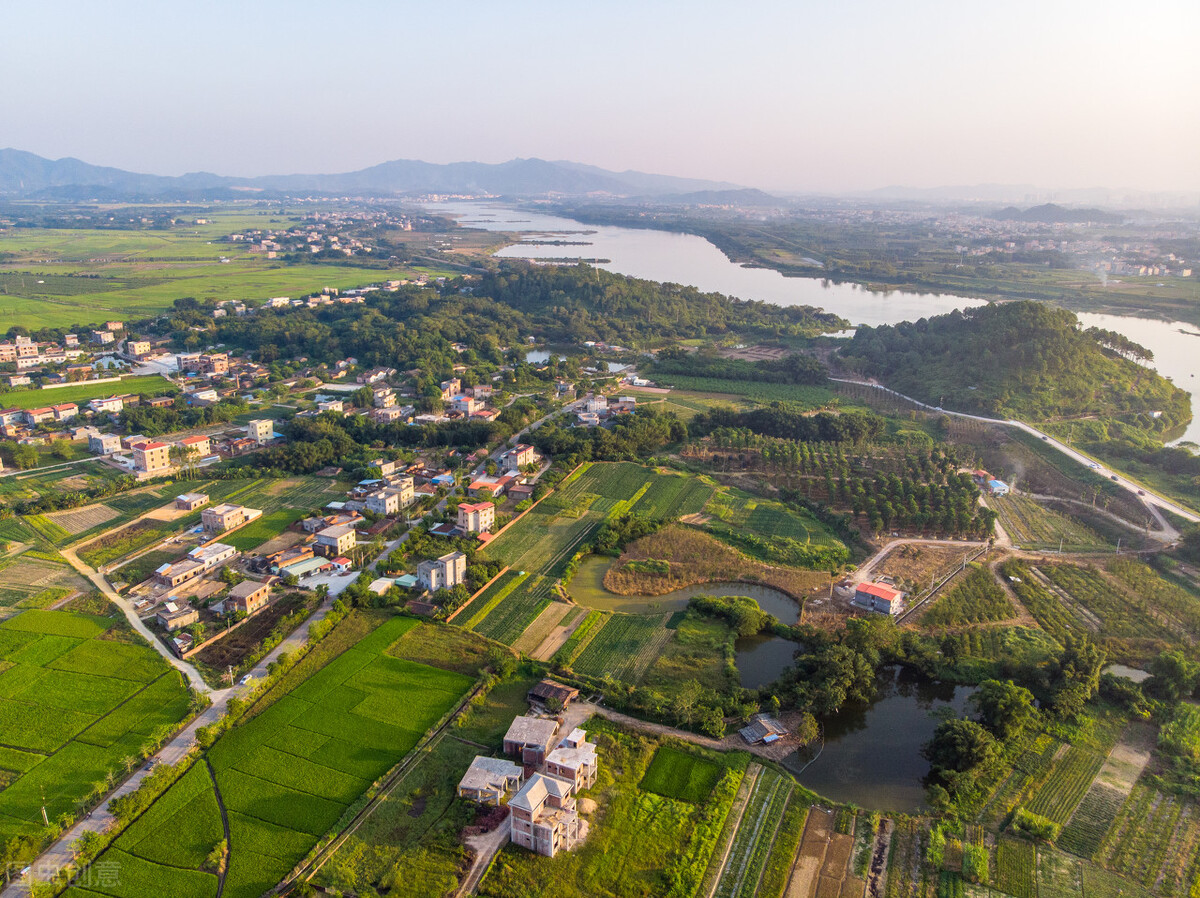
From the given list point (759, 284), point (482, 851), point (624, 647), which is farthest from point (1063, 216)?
point (482, 851)

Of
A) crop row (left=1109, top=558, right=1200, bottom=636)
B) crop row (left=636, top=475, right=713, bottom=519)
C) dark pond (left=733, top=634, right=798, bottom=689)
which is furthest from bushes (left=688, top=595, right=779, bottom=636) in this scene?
crop row (left=1109, top=558, right=1200, bottom=636)

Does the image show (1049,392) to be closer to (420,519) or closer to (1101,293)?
(420,519)

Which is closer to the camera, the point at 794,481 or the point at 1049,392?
the point at 794,481

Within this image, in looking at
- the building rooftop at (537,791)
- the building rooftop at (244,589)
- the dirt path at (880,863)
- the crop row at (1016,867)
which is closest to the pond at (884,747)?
the dirt path at (880,863)

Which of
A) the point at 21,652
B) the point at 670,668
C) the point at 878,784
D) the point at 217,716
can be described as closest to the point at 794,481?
the point at 670,668

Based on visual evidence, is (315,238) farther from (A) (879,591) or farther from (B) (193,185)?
(B) (193,185)

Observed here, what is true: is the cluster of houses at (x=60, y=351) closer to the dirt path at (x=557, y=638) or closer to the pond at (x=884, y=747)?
the dirt path at (x=557, y=638)
